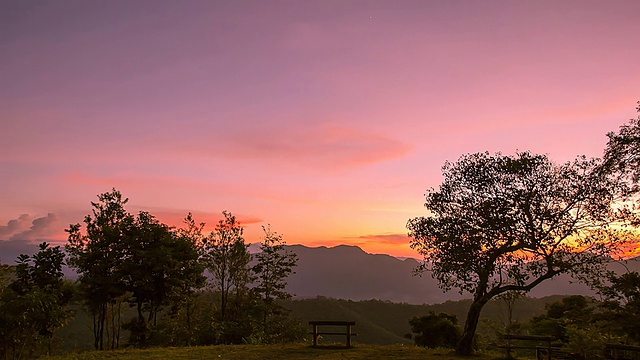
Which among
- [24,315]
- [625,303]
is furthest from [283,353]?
[625,303]

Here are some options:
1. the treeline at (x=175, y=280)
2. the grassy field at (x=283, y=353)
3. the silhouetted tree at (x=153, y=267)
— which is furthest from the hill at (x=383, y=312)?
the grassy field at (x=283, y=353)

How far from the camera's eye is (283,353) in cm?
2461

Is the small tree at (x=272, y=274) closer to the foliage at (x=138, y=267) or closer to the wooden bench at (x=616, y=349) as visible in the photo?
the foliage at (x=138, y=267)

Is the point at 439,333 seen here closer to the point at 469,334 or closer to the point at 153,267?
the point at 469,334

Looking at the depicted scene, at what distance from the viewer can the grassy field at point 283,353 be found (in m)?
23.1

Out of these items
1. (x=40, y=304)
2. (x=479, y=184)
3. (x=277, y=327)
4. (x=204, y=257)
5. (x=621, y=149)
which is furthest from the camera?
(x=204, y=257)

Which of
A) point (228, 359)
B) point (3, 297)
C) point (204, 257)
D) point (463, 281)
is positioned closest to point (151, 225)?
point (204, 257)

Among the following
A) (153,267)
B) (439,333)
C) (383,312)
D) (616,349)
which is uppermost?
(153,267)

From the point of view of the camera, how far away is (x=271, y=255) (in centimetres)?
4381

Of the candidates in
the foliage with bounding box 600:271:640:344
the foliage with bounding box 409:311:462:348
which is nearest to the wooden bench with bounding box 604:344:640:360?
the foliage with bounding box 600:271:640:344

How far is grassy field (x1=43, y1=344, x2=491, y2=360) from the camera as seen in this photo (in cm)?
2309

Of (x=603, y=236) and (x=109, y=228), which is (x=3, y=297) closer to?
(x=109, y=228)

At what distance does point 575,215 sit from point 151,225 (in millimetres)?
33132

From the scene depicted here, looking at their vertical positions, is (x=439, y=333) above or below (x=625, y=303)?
below
